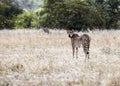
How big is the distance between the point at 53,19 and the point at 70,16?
1842 mm

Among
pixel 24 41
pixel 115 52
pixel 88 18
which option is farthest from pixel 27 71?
pixel 88 18

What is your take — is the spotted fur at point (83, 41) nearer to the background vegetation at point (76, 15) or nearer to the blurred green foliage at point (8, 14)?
the background vegetation at point (76, 15)

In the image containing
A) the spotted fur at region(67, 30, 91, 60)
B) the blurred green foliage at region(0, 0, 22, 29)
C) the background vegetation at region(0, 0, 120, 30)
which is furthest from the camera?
the blurred green foliage at region(0, 0, 22, 29)

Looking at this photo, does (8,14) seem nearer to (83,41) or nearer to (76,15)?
(76,15)

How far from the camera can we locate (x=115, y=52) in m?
14.7

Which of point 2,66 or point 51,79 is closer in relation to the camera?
point 51,79

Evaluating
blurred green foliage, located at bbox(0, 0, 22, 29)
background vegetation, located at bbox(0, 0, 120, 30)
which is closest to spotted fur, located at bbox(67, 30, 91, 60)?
background vegetation, located at bbox(0, 0, 120, 30)

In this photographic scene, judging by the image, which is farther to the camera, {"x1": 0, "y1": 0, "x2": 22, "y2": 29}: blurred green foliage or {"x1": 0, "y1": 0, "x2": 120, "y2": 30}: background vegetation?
{"x1": 0, "y1": 0, "x2": 22, "y2": 29}: blurred green foliage

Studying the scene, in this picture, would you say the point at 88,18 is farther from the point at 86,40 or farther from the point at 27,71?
the point at 27,71

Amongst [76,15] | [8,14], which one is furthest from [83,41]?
[8,14]

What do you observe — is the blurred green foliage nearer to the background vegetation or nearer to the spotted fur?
the background vegetation

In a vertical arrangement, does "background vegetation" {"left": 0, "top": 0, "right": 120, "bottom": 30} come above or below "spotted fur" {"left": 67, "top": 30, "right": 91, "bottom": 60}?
below

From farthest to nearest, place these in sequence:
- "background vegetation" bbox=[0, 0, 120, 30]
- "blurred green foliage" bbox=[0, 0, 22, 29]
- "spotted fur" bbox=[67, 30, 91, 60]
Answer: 1. "blurred green foliage" bbox=[0, 0, 22, 29]
2. "background vegetation" bbox=[0, 0, 120, 30]
3. "spotted fur" bbox=[67, 30, 91, 60]

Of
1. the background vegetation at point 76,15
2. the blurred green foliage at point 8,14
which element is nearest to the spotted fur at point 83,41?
the background vegetation at point 76,15
